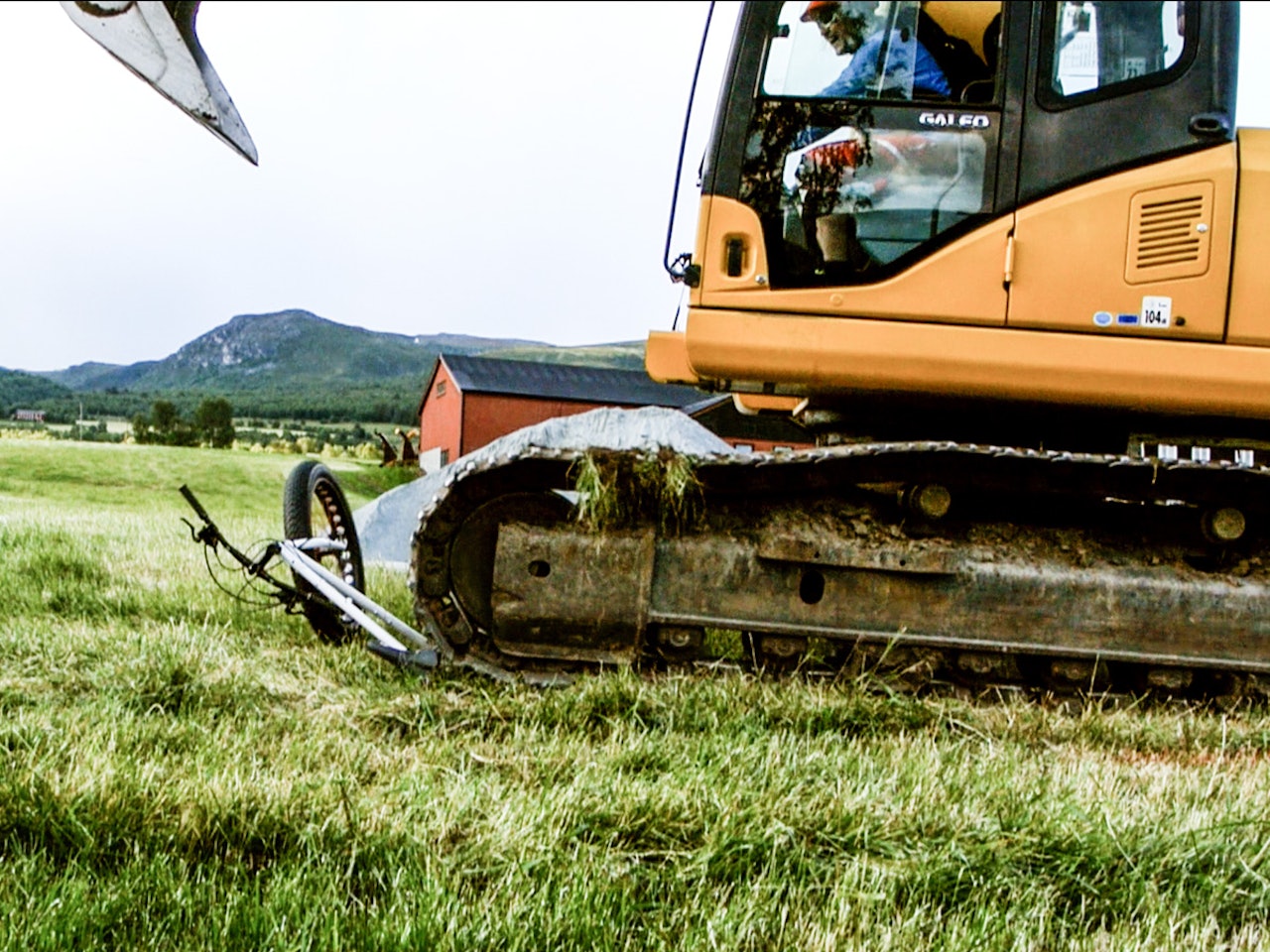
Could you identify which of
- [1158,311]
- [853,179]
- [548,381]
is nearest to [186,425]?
[853,179]

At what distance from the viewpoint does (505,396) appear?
2381 centimetres

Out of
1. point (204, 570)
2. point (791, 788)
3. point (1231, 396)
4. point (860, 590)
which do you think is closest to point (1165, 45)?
point (1231, 396)

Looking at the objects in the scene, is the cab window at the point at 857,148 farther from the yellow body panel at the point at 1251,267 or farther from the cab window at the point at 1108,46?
the yellow body panel at the point at 1251,267

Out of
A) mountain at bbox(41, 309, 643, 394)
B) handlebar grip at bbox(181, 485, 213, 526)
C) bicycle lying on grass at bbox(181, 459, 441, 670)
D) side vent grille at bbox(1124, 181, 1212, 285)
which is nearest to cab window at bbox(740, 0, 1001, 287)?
side vent grille at bbox(1124, 181, 1212, 285)

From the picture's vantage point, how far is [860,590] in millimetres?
3721

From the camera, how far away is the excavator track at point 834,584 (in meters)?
3.67

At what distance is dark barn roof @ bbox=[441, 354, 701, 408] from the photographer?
2397 centimetres

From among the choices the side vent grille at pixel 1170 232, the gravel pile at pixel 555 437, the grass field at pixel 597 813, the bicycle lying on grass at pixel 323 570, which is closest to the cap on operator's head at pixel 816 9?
the side vent grille at pixel 1170 232

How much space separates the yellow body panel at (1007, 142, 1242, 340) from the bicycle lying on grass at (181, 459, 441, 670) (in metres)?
2.42

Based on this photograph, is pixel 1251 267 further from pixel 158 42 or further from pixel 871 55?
pixel 158 42

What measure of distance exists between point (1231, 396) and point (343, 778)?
10.5 ft

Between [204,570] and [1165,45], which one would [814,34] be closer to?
[1165,45]

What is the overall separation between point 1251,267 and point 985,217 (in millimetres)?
923

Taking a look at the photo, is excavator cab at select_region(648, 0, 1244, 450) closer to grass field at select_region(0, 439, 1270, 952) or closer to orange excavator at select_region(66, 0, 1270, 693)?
orange excavator at select_region(66, 0, 1270, 693)
